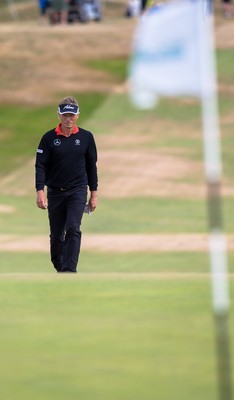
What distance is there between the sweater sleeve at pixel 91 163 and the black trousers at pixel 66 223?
13 cm

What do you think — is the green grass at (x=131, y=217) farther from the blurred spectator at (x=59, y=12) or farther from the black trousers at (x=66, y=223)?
the blurred spectator at (x=59, y=12)

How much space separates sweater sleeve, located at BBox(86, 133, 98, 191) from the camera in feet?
48.2

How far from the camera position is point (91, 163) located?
583 inches

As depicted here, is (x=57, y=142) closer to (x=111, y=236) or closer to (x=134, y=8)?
(x=111, y=236)

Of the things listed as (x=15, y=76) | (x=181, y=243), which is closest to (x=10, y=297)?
(x=181, y=243)

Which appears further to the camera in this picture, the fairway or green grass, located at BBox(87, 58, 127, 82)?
green grass, located at BBox(87, 58, 127, 82)

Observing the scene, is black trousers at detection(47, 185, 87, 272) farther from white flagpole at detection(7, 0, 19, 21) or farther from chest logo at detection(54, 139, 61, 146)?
white flagpole at detection(7, 0, 19, 21)

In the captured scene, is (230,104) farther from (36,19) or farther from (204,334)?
(204,334)

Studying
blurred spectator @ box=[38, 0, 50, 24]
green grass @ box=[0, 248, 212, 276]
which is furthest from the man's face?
blurred spectator @ box=[38, 0, 50, 24]

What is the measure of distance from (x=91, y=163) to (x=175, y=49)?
22.9 ft

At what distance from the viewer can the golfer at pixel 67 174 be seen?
14.6 meters

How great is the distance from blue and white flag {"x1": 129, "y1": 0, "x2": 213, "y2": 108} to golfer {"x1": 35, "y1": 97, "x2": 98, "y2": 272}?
658 cm

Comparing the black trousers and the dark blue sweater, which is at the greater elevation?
the dark blue sweater

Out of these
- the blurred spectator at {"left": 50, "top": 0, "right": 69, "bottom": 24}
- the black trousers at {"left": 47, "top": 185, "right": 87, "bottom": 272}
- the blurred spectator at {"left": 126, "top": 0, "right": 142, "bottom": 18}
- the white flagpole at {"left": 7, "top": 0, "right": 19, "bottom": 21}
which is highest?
the white flagpole at {"left": 7, "top": 0, "right": 19, "bottom": 21}
